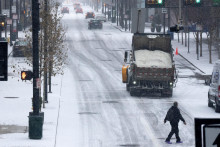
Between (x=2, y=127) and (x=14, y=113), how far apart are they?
13.0 feet

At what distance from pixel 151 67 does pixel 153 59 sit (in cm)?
118

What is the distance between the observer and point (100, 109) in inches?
1141

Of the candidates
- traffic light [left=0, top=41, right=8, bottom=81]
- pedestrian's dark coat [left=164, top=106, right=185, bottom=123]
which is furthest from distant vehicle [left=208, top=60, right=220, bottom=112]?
traffic light [left=0, top=41, right=8, bottom=81]

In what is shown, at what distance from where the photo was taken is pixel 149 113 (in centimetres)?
2748

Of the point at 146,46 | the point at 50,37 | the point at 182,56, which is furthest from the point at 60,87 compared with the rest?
the point at 182,56

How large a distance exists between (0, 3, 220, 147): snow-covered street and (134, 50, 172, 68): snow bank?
1921 mm

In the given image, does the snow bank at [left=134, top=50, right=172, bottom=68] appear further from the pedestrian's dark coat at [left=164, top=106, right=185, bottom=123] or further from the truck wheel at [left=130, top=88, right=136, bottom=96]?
the pedestrian's dark coat at [left=164, top=106, right=185, bottom=123]

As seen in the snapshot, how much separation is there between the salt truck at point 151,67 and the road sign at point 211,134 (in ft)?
98.3

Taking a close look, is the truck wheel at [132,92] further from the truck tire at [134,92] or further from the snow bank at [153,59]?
the snow bank at [153,59]

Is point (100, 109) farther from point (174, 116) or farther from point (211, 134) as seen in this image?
point (211, 134)

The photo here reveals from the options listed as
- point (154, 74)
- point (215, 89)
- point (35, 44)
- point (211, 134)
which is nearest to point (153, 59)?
point (154, 74)

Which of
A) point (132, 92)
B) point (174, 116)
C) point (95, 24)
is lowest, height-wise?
point (132, 92)

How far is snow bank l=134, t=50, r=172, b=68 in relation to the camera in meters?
33.0

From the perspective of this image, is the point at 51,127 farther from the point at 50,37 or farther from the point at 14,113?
the point at 50,37
